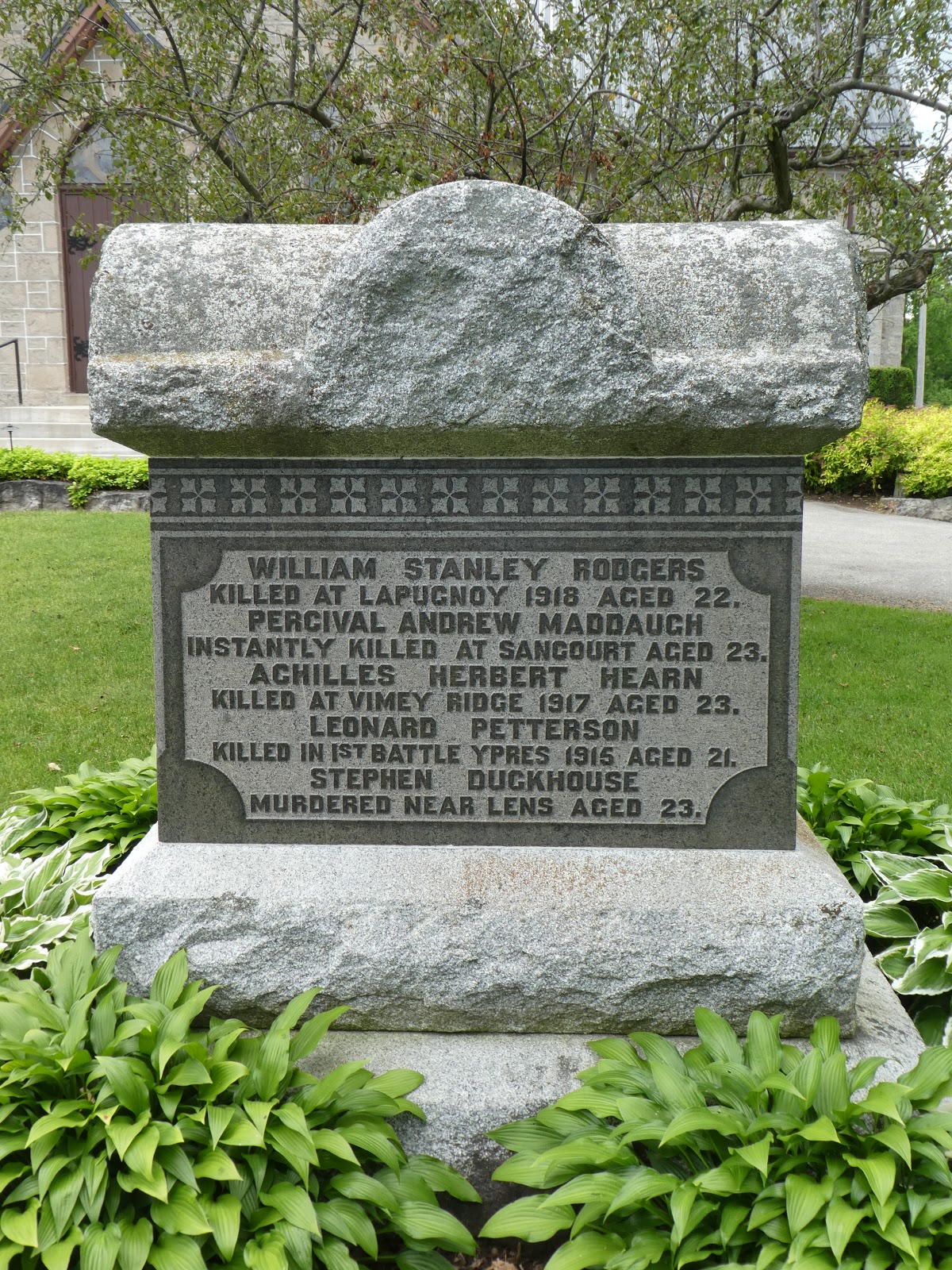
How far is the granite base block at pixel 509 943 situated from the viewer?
2.77m

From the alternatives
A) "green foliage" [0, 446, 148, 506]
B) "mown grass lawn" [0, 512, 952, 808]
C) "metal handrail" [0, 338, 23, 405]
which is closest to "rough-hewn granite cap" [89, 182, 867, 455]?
"mown grass lawn" [0, 512, 952, 808]

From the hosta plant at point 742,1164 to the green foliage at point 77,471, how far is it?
12.6 meters

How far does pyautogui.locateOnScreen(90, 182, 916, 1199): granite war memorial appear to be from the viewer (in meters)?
2.63

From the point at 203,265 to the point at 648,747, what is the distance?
69.1 inches

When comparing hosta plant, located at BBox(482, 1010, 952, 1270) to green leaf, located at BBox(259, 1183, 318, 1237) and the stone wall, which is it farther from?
the stone wall

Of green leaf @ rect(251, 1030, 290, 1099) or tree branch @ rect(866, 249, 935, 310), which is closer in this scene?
green leaf @ rect(251, 1030, 290, 1099)

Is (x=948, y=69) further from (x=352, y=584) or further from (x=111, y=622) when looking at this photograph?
(x=111, y=622)

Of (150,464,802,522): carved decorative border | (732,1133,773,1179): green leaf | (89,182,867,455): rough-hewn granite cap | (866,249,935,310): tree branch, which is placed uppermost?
(866,249,935,310): tree branch

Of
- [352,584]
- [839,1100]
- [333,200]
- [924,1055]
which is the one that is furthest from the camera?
[333,200]

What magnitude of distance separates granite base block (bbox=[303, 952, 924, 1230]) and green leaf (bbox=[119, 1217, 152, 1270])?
1.93ft

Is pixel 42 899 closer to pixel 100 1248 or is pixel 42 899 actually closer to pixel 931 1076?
pixel 100 1248

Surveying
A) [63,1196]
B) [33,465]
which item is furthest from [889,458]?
[63,1196]

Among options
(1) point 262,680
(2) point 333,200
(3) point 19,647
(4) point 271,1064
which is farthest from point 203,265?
(3) point 19,647

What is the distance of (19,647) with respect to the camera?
307 inches
